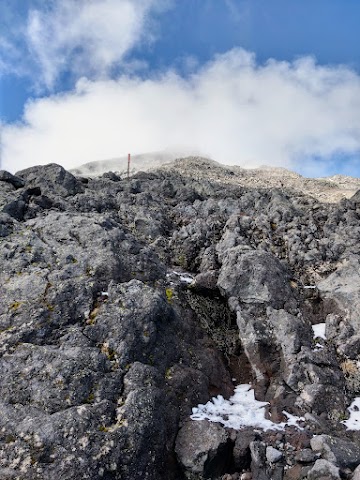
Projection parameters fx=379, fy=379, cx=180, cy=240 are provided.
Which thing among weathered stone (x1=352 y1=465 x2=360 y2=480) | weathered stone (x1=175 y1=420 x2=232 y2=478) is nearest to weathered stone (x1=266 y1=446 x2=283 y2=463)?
weathered stone (x1=175 y1=420 x2=232 y2=478)

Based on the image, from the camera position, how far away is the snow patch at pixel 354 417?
12633 millimetres

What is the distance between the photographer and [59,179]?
30.3 metres

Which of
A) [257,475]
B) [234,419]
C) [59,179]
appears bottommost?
[257,475]

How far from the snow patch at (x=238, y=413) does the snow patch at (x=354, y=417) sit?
1.60m

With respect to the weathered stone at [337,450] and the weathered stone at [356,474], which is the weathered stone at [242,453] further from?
the weathered stone at [356,474]

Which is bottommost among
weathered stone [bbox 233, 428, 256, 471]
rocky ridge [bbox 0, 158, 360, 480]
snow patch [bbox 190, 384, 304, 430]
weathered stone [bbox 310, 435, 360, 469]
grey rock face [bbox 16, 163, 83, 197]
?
weathered stone [bbox 233, 428, 256, 471]

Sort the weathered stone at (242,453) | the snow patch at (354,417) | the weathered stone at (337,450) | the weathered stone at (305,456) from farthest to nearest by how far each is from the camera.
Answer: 1. the snow patch at (354,417)
2. the weathered stone at (242,453)
3. the weathered stone at (305,456)
4. the weathered stone at (337,450)

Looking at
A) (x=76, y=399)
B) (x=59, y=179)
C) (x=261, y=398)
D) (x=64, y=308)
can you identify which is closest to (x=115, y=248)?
(x=64, y=308)

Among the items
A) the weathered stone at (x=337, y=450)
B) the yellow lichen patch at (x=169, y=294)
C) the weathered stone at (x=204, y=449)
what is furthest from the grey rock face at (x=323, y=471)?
the yellow lichen patch at (x=169, y=294)

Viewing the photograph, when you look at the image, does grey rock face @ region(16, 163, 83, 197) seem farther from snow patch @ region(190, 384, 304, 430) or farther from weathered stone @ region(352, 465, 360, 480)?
weathered stone @ region(352, 465, 360, 480)

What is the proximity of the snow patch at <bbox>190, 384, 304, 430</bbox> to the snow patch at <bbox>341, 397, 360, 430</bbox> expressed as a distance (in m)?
1.60

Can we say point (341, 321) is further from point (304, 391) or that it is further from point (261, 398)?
point (261, 398)

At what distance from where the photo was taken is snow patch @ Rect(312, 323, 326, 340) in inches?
630

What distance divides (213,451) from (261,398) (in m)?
3.29
